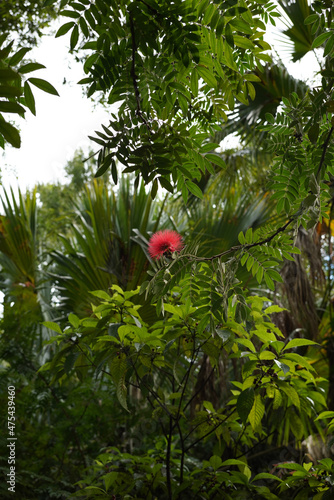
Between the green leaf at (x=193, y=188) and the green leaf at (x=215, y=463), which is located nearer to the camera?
the green leaf at (x=193, y=188)

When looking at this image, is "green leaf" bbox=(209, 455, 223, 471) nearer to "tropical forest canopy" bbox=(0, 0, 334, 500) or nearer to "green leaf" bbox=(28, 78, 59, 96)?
"tropical forest canopy" bbox=(0, 0, 334, 500)

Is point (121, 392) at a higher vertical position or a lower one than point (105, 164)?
lower

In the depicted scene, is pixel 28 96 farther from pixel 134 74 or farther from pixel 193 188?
pixel 193 188

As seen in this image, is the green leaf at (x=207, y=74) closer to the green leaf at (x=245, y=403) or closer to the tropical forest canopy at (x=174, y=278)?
the tropical forest canopy at (x=174, y=278)

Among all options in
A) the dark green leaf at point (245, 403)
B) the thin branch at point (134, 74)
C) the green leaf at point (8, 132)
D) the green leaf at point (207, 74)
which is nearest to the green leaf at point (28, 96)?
the green leaf at point (8, 132)

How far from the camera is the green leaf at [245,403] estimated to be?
4.79ft

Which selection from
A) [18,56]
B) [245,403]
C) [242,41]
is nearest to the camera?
[18,56]

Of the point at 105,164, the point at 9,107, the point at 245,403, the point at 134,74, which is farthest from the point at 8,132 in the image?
the point at 245,403

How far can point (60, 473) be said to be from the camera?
295 cm

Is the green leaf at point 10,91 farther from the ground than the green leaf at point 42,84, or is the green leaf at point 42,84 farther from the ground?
the green leaf at point 42,84

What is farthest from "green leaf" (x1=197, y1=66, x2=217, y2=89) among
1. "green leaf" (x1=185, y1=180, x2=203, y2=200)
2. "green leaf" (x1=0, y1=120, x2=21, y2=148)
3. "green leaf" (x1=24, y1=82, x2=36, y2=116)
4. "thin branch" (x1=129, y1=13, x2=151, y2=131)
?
"green leaf" (x1=0, y1=120, x2=21, y2=148)

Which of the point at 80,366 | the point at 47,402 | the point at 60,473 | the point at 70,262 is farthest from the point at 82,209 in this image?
the point at 80,366

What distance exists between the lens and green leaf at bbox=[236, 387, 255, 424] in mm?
1461

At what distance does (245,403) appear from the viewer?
4.85 feet
